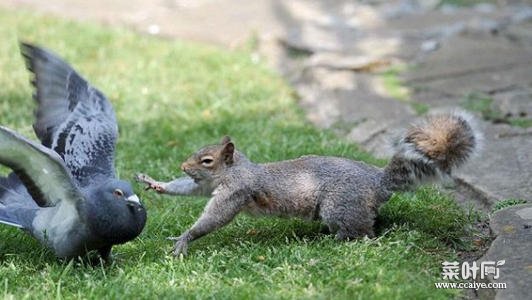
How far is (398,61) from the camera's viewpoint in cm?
870

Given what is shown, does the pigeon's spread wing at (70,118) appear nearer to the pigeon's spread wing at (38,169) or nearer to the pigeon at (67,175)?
the pigeon at (67,175)

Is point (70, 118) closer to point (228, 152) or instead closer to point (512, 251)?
point (228, 152)

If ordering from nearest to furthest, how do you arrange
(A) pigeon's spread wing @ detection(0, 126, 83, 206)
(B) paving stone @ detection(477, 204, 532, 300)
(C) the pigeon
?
1. (B) paving stone @ detection(477, 204, 532, 300)
2. (A) pigeon's spread wing @ detection(0, 126, 83, 206)
3. (C) the pigeon

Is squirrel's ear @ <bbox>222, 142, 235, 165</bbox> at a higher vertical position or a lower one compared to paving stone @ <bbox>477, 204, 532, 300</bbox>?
higher

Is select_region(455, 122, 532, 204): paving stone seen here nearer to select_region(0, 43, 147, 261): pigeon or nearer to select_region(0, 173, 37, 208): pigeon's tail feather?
select_region(0, 43, 147, 261): pigeon

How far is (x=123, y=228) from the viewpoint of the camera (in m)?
3.93

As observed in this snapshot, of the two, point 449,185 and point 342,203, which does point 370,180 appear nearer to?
point 342,203

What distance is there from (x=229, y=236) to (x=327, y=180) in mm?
653

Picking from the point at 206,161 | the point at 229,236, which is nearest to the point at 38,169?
the point at 206,161

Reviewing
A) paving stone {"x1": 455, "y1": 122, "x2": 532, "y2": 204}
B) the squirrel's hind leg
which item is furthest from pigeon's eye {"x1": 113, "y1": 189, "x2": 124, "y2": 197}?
paving stone {"x1": 455, "y1": 122, "x2": 532, "y2": 204}

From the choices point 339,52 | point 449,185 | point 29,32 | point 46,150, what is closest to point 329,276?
point 46,150

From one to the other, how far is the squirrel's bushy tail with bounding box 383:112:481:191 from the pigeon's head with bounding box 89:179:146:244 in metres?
1.29

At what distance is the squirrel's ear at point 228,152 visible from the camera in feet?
14.7

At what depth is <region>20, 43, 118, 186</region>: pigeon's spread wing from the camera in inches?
178
